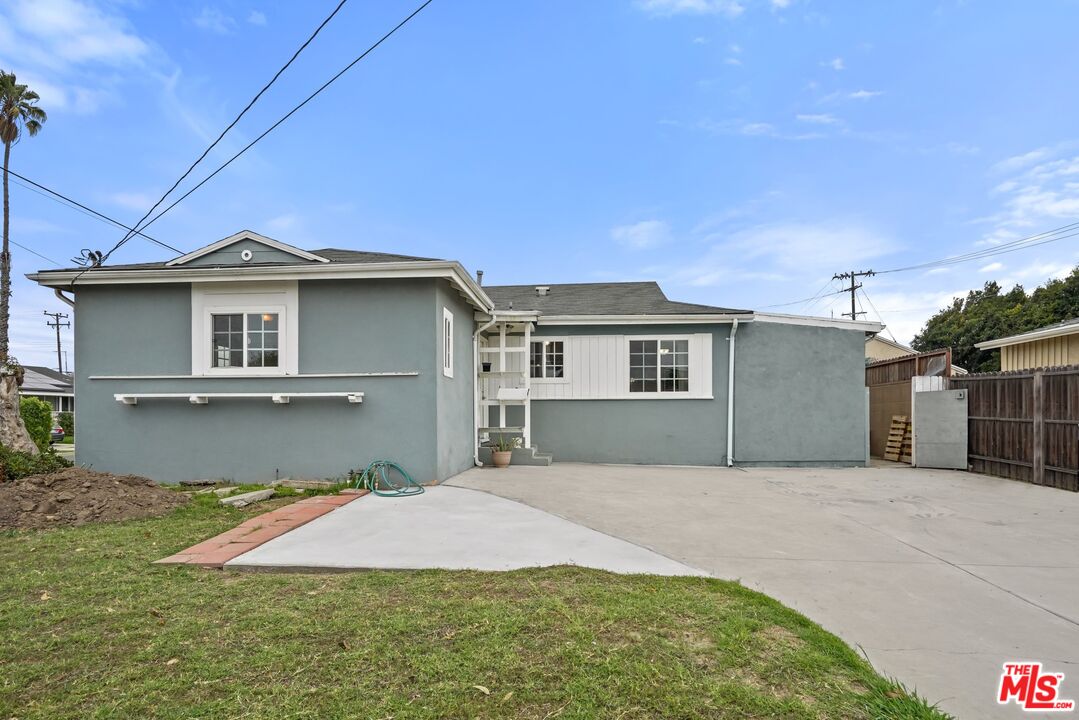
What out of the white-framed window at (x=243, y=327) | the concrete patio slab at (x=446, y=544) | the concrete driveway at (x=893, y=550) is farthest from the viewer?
the white-framed window at (x=243, y=327)

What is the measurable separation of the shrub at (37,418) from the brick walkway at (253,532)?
1186 centimetres

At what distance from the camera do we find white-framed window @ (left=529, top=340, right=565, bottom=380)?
39.2 ft

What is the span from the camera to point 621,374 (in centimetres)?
1171

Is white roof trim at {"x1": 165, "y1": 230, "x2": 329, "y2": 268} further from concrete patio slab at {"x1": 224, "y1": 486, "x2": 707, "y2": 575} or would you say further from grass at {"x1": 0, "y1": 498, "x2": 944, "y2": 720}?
grass at {"x1": 0, "y1": 498, "x2": 944, "y2": 720}

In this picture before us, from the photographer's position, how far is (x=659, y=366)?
11.7 meters

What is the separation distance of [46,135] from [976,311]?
46242 millimetres

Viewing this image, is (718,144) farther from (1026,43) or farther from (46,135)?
(46,135)

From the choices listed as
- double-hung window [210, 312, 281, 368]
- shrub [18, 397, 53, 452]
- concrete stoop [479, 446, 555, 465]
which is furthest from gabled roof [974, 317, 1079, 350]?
shrub [18, 397, 53, 452]

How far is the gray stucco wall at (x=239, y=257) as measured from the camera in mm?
8406

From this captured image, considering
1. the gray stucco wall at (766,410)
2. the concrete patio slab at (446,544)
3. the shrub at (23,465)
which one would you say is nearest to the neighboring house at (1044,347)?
the gray stucco wall at (766,410)

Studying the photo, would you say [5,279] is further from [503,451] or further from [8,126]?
[503,451]

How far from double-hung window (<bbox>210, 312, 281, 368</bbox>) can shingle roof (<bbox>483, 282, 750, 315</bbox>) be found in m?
5.09

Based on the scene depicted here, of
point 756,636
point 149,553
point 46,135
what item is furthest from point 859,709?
point 46,135

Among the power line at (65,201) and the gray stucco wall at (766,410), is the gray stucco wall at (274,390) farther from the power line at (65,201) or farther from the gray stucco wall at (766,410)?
the gray stucco wall at (766,410)
